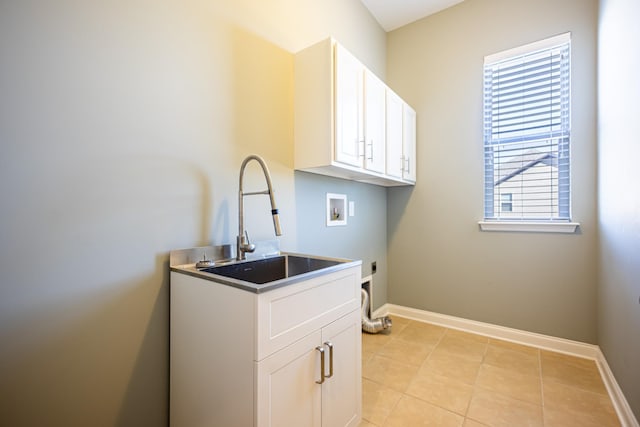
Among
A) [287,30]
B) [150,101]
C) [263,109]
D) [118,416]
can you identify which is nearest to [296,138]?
[263,109]

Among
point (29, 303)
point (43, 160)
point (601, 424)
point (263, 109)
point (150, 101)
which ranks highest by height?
point (263, 109)

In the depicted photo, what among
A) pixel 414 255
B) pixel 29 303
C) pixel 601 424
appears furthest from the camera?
pixel 414 255

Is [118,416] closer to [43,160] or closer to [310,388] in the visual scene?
[310,388]

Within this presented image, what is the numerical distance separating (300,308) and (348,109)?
1.27 meters

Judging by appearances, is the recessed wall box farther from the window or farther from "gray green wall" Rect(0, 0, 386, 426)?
the window

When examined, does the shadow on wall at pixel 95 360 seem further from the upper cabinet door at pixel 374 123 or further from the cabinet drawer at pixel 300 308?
the upper cabinet door at pixel 374 123

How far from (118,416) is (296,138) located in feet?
5.24

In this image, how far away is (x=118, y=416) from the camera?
1058 millimetres

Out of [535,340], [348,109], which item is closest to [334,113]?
[348,109]

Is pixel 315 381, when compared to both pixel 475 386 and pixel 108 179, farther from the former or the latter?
pixel 475 386

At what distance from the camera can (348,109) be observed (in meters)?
1.76

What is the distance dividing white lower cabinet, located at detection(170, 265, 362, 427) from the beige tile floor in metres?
0.48

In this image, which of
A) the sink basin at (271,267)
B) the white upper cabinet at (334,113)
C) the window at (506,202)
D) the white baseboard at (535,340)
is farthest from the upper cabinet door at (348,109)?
the white baseboard at (535,340)

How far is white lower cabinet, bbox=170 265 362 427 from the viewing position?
0.89m
